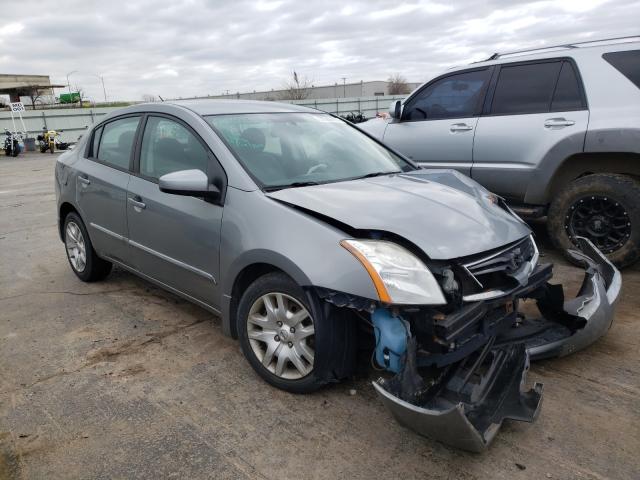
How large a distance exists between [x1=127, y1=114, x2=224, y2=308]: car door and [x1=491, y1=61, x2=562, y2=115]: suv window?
129 inches

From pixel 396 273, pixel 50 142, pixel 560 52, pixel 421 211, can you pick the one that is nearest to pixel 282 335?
pixel 396 273

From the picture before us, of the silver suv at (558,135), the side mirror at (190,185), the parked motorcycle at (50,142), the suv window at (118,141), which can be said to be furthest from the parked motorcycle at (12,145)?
the side mirror at (190,185)

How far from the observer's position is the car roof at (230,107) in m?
3.68

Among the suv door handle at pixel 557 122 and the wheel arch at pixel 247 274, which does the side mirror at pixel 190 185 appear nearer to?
the wheel arch at pixel 247 274

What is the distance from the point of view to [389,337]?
2.46 m

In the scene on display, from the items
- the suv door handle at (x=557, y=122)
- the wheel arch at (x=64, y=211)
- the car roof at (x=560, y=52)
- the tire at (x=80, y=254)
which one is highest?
the car roof at (x=560, y=52)

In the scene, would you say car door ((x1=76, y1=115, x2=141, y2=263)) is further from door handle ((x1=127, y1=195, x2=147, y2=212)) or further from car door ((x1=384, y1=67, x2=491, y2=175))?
car door ((x1=384, y1=67, x2=491, y2=175))

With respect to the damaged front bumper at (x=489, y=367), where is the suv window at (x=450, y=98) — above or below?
above

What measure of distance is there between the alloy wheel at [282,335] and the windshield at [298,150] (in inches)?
28.4

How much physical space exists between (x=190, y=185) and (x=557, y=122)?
347cm

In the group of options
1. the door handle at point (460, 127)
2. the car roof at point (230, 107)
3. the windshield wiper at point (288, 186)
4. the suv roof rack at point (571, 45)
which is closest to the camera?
the windshield wiper at point (288, 186)

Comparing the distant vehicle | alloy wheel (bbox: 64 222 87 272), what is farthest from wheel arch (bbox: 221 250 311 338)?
alloy wheel (bbox: 64 222 87 272)

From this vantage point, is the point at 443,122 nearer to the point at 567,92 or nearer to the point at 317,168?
the point at 567,92

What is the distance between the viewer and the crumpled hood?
2574 millimetres
